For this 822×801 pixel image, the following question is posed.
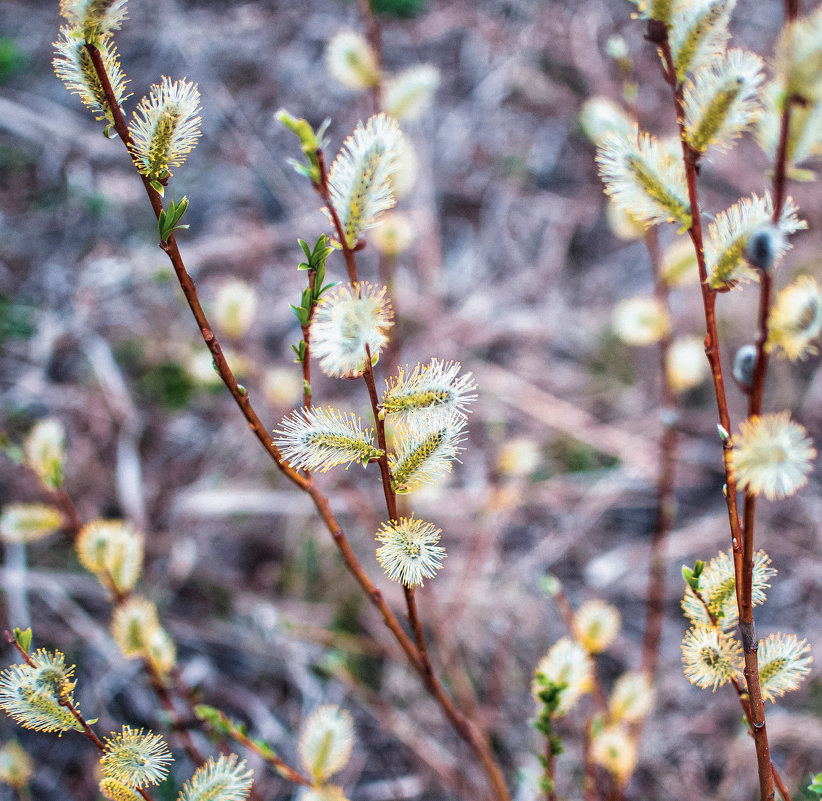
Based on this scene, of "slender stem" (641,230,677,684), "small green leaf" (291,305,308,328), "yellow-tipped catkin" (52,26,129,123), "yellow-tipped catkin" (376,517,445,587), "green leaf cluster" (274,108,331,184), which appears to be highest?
"yellow-tipped catkin" (52,26,129,123)

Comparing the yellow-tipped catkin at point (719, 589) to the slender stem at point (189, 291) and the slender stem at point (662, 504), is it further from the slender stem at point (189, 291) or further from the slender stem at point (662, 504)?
the slender stem at point (662, 504)

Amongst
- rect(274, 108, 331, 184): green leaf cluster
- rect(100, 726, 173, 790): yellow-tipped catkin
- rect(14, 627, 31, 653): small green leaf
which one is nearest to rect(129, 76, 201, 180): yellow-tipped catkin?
rect(274, 108, 331, 184): green leaf cluster

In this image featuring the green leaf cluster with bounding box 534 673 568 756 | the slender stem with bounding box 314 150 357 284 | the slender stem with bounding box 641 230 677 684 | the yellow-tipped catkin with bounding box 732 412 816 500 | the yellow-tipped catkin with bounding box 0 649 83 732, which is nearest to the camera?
the yellow-tipped catkin with bounding box 732 412 816 500

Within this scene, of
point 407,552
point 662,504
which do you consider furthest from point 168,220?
point 662,504

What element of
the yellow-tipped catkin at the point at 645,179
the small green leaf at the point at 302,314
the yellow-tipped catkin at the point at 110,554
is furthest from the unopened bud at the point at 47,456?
the yellow-tipped catkin at the point at 645,179

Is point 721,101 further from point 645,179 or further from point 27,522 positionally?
point 27,522

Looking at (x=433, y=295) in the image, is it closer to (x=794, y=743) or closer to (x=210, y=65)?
(x=210, y=65)

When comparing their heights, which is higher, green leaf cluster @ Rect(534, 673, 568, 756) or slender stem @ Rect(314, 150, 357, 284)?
slender stem @ Rect(314, 150, 357, 284)

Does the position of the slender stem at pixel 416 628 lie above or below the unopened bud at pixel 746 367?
below

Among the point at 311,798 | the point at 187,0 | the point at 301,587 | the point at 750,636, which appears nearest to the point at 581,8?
the point at 187,0

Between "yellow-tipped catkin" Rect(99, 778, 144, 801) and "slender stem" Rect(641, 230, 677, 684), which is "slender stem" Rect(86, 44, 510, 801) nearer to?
"yellow-tipped catkin" Rect(99, 778, 144, 801)
